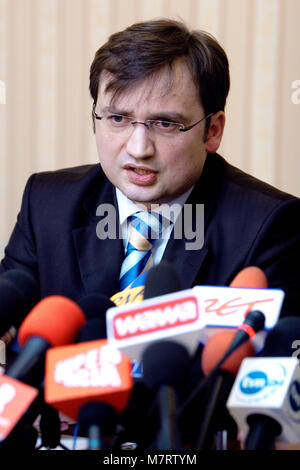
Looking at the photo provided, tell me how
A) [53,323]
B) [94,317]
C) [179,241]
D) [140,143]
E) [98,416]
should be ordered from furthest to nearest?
[179,241]
[140,143]
[94,317]
[53,323]
[98,416]

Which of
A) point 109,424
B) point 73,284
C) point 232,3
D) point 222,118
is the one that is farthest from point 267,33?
point 109,424

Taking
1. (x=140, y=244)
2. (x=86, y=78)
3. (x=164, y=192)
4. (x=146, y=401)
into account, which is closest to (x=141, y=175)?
(x=164, y=192)

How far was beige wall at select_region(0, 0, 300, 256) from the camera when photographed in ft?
7.99

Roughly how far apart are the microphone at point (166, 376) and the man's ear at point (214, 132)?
0.93 m

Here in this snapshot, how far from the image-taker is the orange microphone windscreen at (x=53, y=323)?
0.82 m

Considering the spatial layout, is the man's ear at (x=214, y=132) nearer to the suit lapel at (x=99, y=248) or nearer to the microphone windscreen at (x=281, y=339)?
the suit lapel at (x=99, y=248)

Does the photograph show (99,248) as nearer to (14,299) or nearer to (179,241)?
(179,241)

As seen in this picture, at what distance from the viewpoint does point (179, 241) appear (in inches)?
62.8

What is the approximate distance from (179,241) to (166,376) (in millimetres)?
862

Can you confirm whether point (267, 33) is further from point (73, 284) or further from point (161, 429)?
point (161, 429)

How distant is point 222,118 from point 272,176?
0.82 meters

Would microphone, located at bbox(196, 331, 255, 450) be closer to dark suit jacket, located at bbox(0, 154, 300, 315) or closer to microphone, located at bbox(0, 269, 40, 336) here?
microphone, located at bbox(0, 269, 40, 336)

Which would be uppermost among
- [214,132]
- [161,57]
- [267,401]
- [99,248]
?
[161,57]
